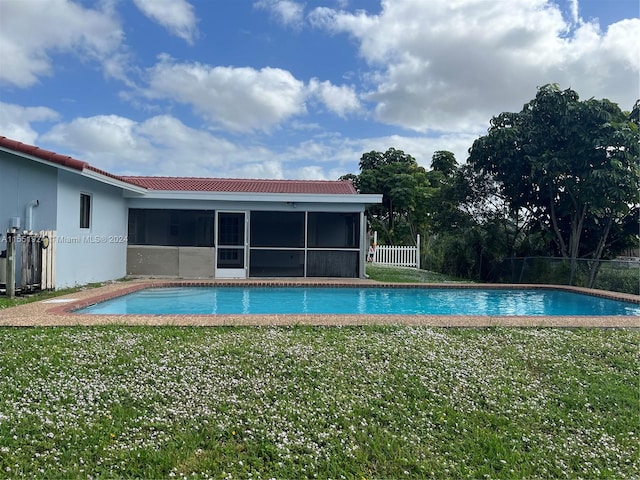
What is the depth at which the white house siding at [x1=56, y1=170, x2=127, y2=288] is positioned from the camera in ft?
33.7

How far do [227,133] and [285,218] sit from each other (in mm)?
6702

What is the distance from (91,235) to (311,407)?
988 centimetres

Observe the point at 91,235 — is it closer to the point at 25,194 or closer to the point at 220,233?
the point at 25,194

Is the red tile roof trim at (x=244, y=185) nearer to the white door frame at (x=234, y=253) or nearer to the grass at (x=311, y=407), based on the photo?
the white door frame at (x=234, y=253)

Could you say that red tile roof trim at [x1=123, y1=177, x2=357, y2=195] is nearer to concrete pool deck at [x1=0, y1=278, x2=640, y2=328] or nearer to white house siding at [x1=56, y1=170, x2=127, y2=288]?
white house siding at [x1=56, y1=170, x2=127, y2=288]

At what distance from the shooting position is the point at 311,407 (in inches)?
144

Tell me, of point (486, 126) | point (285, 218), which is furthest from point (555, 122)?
point (285, 218)

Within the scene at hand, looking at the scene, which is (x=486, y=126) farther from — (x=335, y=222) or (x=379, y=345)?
(x=379, y=345)

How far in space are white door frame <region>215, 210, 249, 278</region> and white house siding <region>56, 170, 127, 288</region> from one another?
2.81 m

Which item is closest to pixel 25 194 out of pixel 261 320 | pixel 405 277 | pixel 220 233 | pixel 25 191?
pixel 25 191

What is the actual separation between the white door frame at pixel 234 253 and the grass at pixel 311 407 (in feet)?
27.7

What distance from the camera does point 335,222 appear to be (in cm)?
1603

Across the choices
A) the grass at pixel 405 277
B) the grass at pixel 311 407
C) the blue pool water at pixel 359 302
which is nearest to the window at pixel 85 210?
the blue pool water at pixel 359 302

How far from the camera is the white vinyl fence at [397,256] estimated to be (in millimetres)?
23156
